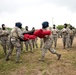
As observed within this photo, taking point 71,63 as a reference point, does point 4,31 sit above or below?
above

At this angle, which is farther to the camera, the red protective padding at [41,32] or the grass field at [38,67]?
the red protective padding at [41,32]

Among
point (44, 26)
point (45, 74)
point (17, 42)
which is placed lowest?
point (45, 74)

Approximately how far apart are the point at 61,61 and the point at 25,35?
2.49 meters

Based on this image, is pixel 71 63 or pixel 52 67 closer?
pixel 52 67

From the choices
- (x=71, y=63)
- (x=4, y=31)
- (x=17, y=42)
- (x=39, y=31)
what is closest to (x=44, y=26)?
(x=39, y=31)

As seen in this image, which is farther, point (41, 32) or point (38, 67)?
Result: point (41, 32)

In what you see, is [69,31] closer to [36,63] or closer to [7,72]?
[36,63]

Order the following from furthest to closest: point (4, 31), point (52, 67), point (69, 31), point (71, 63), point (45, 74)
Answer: point (69, 31) → point (4, 31) → point (71, 63) → point (52, 67) → point (45, 74)

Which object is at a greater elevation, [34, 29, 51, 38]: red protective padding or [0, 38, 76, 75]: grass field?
[34, 29, 51, 38]: red protective padding

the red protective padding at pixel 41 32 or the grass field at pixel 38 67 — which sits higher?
the red protective padding at pixel 41 32

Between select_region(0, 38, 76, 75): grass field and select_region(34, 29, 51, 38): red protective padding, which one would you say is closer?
select_region(0, 38, 76, 75): grass field

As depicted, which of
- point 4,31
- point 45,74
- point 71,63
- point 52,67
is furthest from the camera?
point 4,31

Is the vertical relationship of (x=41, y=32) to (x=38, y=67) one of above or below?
above

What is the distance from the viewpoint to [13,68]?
1133cm
